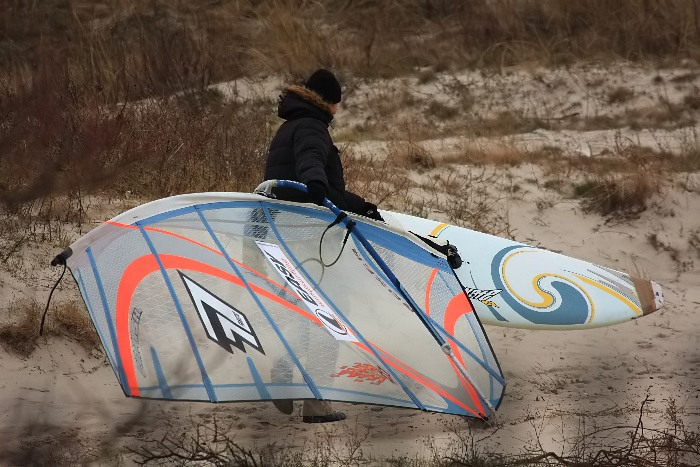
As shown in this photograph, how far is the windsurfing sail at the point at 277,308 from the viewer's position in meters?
4.17

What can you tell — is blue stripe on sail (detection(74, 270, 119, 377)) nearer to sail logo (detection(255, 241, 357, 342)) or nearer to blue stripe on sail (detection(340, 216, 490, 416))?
sail logo (detection(255, 241, 357, 342))

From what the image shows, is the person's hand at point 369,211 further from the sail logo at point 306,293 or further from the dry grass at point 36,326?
the dry grass at point 36,326

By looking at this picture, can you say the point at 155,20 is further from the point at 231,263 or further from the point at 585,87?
the point at 231,263

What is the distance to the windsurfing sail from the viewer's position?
4172 mm

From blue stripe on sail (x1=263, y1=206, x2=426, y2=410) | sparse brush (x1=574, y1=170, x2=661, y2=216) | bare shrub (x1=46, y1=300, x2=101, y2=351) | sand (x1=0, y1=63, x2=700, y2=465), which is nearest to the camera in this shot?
blue stripe on sail (x1=263, y1=206, x2=426, y2=410)

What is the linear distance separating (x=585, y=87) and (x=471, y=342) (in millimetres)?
7633

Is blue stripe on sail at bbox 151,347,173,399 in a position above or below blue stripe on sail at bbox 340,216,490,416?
below

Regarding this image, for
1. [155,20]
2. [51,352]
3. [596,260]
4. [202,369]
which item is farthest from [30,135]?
[155,20]

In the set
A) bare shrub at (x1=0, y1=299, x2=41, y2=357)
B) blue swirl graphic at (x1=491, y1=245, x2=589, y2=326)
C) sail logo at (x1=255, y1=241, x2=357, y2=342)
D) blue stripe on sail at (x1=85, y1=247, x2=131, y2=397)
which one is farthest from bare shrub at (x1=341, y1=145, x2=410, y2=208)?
blue stripe on sail at (x1=85, y1=247, x2=131, y2=397)

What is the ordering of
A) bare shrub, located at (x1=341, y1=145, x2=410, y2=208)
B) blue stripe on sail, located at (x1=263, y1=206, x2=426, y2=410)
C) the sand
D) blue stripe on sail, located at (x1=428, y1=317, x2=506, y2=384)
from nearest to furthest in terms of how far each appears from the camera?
1. blue stripe on sail, located at (x1=263, y1=206, x2=426, y2=410)
2. the sand
3. blue stripe on sail, located at (x1=428, y1=317, x2=506, y2=384)
4. bare shrub, located at (x1=341, y1=145, x2=410, y2=208)

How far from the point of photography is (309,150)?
15.8 feet

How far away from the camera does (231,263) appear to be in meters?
4.71

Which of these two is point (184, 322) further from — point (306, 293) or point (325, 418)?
point (325, 418)

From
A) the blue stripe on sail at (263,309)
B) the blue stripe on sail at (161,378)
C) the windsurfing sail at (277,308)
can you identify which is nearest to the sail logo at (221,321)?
the windsurfing sail at (277,308)
